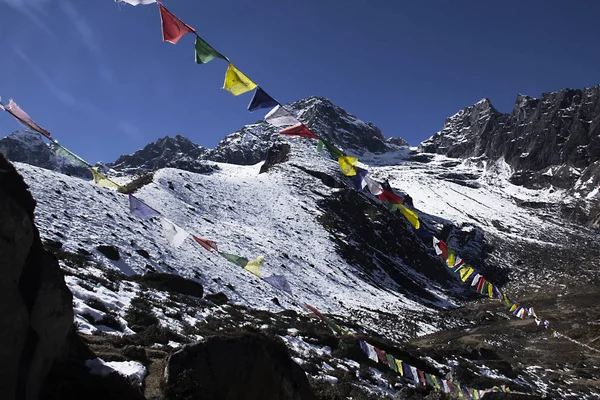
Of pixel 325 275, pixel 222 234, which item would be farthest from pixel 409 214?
pixel 325 275

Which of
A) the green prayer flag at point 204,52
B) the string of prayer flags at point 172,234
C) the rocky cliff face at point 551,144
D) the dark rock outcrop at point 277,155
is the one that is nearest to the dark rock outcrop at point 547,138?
the rocky cliff face at point 551,144

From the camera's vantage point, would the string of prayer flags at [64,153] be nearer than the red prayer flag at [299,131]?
Yes

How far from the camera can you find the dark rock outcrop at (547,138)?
13825 centimetres

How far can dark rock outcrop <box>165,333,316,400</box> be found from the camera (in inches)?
235

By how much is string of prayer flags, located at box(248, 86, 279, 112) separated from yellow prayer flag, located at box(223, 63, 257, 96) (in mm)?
392

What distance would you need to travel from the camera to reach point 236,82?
29.5 ft

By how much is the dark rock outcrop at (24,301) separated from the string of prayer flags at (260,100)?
17.6 feet

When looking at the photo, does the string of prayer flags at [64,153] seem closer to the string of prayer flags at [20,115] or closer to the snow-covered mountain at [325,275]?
the string of prayer flags at [20,115]

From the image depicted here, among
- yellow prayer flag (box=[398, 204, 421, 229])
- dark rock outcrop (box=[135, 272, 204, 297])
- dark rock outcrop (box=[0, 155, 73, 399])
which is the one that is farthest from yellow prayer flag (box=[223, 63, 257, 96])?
dark rock outcrop (box=[135, 272, 204, 297])

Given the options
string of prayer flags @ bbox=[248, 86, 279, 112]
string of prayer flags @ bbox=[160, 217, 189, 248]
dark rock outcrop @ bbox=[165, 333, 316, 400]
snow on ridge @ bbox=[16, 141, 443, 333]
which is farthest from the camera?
snow on ridge @ bbox=[16, 141, 443, 333]

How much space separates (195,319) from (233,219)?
1318 inches

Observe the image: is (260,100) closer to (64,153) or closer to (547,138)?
(64,153)

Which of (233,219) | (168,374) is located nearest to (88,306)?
(168,374)

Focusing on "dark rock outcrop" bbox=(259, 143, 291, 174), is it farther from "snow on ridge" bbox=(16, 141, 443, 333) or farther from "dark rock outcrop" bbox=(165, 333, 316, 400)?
"dark rock outcrop" bbox=(165, 333, 316, 400)
